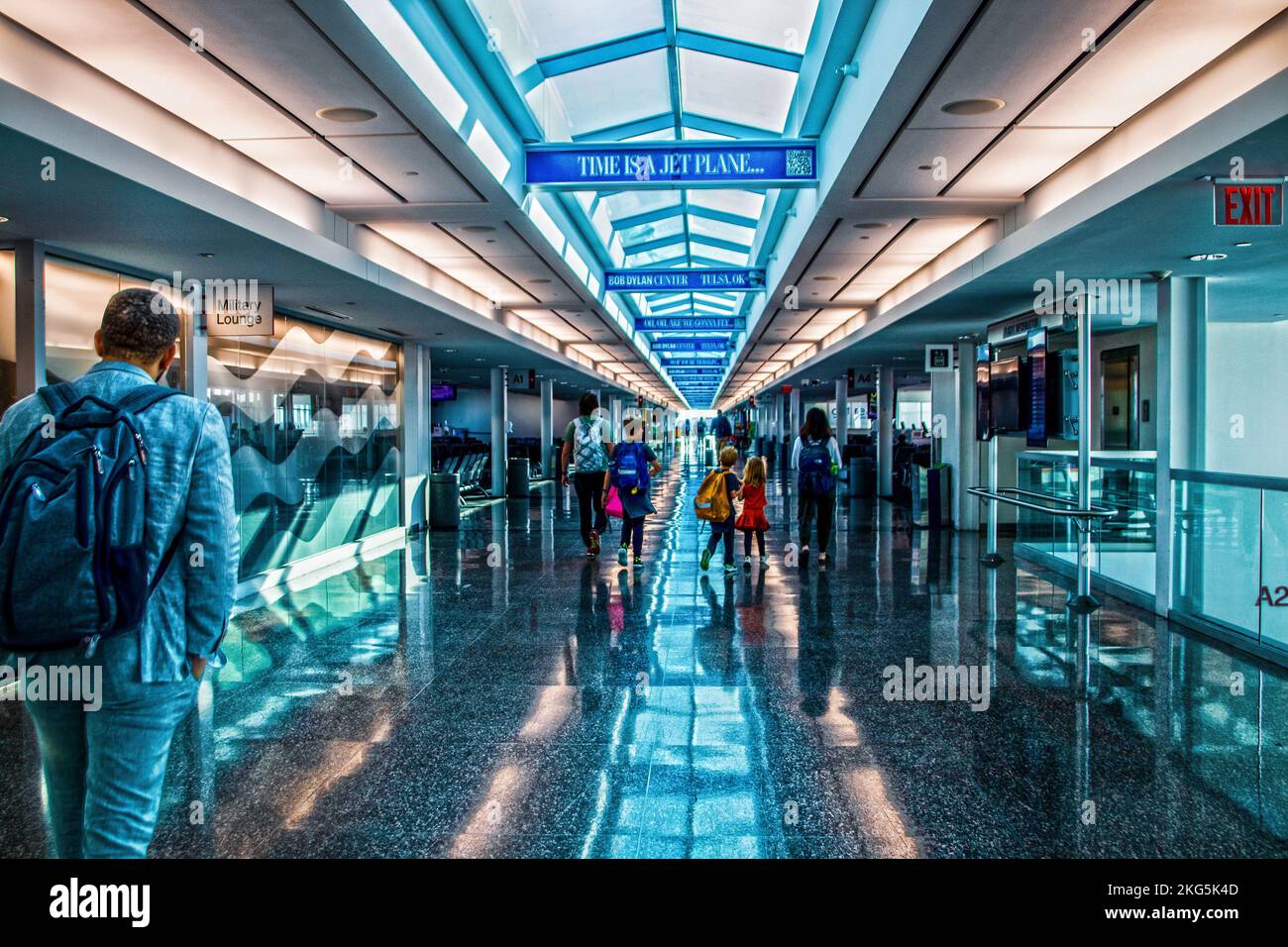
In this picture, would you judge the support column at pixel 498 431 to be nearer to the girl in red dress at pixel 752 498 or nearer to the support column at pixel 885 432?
the support column at pixel 885 432

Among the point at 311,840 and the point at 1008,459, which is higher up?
the point at 1008,459

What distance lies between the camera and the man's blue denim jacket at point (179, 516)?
249 centimetres

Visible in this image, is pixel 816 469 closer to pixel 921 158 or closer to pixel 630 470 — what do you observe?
pixel 630 470

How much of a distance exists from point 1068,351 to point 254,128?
27.0ft

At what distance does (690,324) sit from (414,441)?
33.4ft

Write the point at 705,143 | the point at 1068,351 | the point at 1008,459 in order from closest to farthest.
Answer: the point at 705,143
the point at 1068,351
the point at 1008,459

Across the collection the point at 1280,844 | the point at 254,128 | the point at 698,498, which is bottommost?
the point at 1280,844

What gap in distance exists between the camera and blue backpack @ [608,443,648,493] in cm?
1082

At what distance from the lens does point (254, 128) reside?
7008 millimetres
